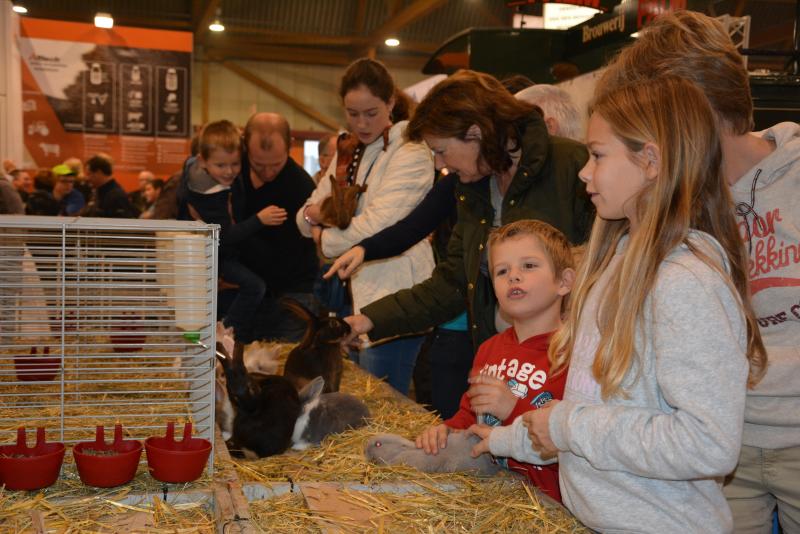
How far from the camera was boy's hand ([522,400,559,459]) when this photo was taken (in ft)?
3.91

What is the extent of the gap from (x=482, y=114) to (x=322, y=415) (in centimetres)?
90

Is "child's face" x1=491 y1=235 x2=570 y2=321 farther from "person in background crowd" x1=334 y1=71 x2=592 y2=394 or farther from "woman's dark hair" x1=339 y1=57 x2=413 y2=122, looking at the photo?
"woman's dark hair" x1=339 y1=57 x2=413 y2=122

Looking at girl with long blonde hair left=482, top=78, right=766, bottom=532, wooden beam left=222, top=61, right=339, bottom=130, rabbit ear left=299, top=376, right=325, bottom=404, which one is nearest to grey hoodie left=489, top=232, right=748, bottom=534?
girl with long blonde hair left=482, top=78, right=766, bottom=532

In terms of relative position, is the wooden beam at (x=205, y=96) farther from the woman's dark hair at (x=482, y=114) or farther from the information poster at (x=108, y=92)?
the woman's dark hair at (x=482, y=114)

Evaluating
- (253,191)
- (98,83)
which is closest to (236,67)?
(98,83)

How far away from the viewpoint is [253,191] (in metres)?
3.53

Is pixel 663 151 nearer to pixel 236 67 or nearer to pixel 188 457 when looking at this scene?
pixel 188 457

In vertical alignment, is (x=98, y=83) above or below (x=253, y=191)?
above

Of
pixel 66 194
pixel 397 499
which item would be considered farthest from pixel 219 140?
pixel 66 194

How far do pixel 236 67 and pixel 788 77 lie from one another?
12354 millimetres

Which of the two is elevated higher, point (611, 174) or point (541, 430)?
point (611, 174)

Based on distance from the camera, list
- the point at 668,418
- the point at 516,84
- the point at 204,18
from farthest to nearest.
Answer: the point at 204,18, the point at 516,84, the point at 668,418

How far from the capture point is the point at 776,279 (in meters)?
1.43

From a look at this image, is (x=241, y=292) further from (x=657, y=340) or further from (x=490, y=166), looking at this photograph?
(x=657, y=340)
